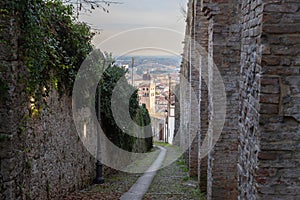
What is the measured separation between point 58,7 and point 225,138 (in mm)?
4010

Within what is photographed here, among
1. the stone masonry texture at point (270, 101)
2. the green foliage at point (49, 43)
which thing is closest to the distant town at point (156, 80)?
the green foliage at point (49, 43)

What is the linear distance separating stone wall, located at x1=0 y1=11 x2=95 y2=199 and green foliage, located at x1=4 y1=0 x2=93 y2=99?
0.55 feet

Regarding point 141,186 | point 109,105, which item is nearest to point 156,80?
point 109,105

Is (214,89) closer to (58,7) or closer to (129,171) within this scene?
(58,7)

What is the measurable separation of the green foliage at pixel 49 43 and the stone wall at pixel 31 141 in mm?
169

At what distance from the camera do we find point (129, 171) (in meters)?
14.4

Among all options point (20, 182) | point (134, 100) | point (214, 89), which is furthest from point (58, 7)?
point (134, 100)

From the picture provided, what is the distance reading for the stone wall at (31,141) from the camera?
4.47 meters

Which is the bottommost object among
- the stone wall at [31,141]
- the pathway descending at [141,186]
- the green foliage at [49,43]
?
the pathway descending at [141,186]

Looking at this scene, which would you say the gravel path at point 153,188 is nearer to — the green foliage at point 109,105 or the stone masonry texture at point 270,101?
the green foliage at point 109,105

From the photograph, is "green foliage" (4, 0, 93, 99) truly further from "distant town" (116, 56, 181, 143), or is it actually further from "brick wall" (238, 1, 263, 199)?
"distant town" (116, 56, 181, 143)

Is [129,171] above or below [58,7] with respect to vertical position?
below

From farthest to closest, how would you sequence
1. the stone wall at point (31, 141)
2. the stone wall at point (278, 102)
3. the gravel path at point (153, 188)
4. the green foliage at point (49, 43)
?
the gravel path at point (153, 188)
the green foliage at point (49, 43)
the stone wall at point (31, 141)
the stone wall at point (278, 102)

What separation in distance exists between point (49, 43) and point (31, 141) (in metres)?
1.60
